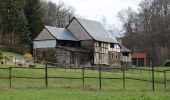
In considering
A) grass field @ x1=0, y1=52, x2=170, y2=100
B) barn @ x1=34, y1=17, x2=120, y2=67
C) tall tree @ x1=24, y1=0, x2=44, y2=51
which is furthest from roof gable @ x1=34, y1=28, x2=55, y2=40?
grass field @ x1=0, y1=52, x2=170, y2=100

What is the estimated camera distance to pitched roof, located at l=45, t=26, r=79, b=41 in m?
76.1

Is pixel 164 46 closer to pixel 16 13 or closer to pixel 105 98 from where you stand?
pixel 16 13

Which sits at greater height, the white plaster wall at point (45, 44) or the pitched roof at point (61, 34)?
the pitched roof at point (61, 34)

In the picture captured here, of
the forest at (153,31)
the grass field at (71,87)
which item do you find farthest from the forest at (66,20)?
the grass field at (71,87)

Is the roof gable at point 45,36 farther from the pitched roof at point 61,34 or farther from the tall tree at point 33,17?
the tall tree at point 33,17

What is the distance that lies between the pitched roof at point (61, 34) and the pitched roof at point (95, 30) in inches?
116

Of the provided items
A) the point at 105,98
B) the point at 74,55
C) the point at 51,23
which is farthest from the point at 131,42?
the point at 105,98

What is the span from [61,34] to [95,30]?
8442 mm

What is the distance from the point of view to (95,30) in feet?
274

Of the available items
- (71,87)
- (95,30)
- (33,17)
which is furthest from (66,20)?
(71,87)

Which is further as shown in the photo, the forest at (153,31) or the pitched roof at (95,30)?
the forest at (153,31)

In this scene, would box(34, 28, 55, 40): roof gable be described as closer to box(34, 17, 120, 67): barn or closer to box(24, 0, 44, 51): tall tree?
box(34, 17, 120, 67): barn

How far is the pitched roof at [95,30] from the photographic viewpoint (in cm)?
8036

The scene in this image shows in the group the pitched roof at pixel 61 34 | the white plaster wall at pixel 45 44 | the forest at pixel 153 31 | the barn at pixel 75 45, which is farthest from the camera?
the forest at pixel 153 31
